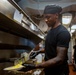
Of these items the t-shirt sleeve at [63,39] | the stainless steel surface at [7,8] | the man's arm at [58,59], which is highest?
the stainless steel surface at [7,8]

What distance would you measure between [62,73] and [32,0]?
10.2 feet

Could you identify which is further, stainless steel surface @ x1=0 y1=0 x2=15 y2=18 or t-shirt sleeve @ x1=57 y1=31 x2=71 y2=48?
t-shirt sleeve @ x1=57 y1=31 x2=71 y2=48

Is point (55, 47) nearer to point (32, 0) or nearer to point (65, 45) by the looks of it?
point (65, 45)

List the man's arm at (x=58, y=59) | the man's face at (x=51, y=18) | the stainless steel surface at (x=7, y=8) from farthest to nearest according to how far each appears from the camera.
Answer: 1. the man's face at (x=51, y=18)
2. the man's arm at (x=58, y=59)
3. the stainless steel surface at (x=7, y=8)

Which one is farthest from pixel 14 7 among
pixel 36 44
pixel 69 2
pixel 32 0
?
pixel 36 44

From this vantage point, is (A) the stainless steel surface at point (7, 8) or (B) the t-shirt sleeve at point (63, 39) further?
(B) the t-shirt sleeve at point (63, 39)

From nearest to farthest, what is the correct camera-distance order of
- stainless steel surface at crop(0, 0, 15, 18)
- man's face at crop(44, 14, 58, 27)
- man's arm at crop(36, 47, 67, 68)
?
stainless steel surface at crop(0, 0, 15, 18), man's arm at crop(36, 47, 67, 68), man's face at crop(44, 14, 58, 27)

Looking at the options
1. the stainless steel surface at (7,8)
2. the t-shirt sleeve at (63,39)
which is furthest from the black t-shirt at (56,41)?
the stainless steel surface at (7,8)

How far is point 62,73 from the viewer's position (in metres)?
2.11

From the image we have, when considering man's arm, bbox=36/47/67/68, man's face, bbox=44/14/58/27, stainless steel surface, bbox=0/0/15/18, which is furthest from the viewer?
man's face, bbox=44/14/58/27

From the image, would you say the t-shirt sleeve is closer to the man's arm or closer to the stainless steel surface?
the man's arm

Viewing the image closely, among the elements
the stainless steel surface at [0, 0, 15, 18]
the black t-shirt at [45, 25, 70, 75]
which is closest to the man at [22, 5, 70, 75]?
the black t-shirt at [45, 25, 70, 75]

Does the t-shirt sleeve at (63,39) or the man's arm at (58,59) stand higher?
the t-shirt sleeve at (63,39)

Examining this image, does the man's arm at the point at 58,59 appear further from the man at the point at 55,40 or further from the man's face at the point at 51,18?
the man's face at the point at 51,18
